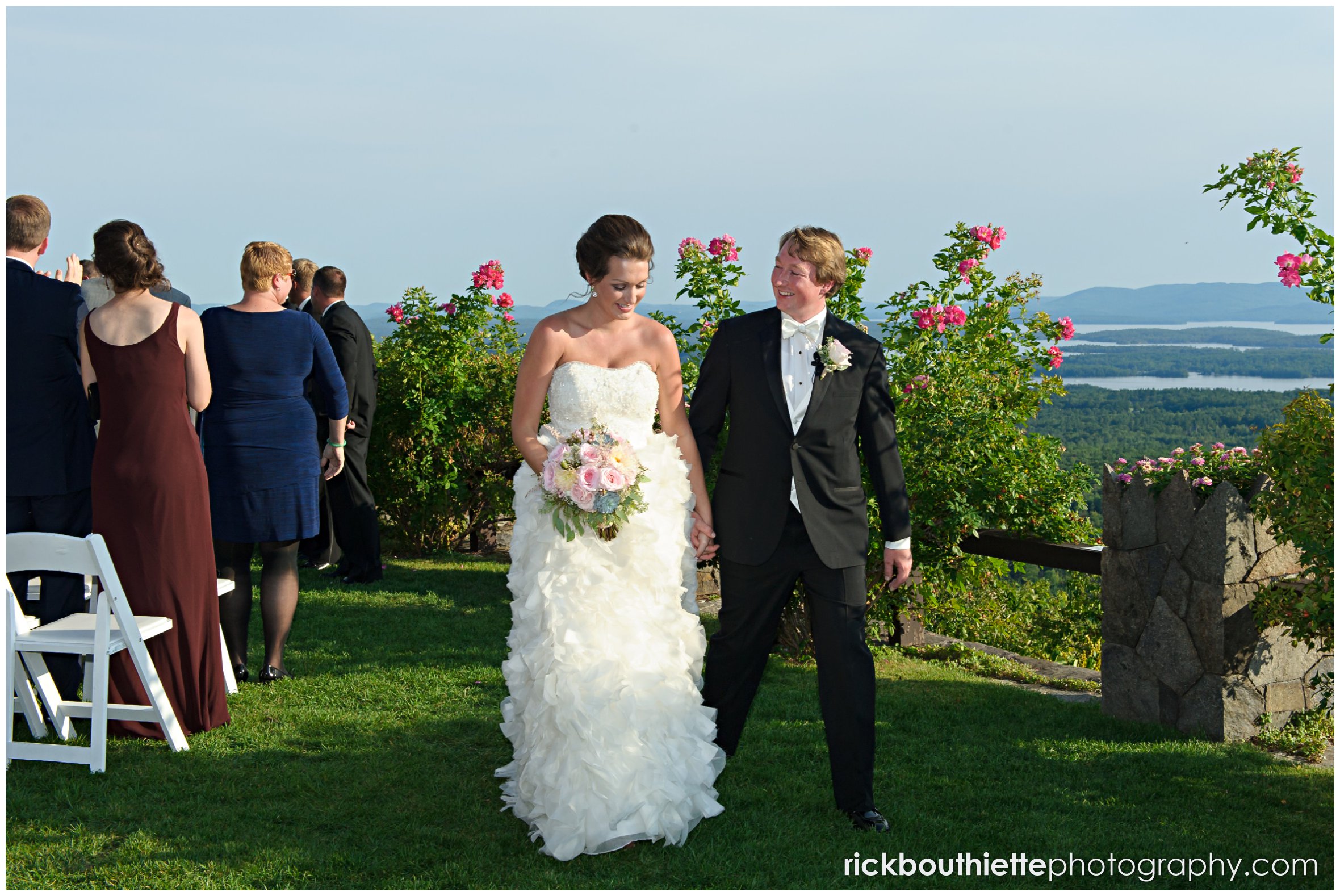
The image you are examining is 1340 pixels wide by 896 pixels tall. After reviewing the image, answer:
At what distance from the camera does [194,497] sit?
17.7 feet

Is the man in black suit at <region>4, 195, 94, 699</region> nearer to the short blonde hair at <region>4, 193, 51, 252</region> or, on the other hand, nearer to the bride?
the short blonde hair at <region>4, 193, 51, 252</region>

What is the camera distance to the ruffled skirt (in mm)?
4043

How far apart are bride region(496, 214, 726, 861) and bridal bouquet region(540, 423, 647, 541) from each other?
0.08 metres

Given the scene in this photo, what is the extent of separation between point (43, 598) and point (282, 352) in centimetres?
167

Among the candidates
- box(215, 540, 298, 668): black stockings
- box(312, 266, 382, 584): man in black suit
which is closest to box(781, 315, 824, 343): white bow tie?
box(215, 540, 298, 668): black stockings

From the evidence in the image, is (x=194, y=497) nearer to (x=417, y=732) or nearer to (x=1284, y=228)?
(x=417, y=732)

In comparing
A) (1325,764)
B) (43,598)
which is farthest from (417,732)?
(1325,764)

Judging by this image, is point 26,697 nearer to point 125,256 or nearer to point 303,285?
point 125,256

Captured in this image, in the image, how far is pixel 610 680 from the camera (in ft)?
13.5

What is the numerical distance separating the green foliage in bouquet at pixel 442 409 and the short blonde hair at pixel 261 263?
4.07m

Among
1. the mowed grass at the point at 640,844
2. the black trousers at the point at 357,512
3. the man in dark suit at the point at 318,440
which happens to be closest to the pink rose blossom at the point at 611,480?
the mowed grass at the point at 640,844

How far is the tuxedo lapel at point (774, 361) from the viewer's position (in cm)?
441

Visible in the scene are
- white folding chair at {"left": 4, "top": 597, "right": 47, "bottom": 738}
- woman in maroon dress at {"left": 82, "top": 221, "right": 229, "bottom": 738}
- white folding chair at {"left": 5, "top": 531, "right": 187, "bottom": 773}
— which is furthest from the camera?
woman in maroon dress at {"left": 82, "top": 221, "right": 229, "bottom": 738}

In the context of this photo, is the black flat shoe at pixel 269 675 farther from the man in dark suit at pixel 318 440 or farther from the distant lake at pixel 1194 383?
the distant lake at pixel 1194 383
